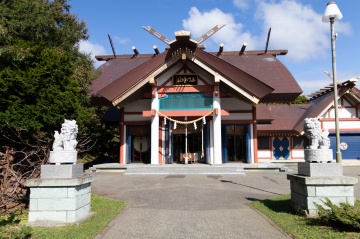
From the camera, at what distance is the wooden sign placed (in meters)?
19.3

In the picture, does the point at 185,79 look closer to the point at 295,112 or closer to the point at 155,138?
the point at 155,138

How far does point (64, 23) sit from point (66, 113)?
720 centimetres

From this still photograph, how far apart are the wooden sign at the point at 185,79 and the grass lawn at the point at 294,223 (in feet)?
39.8

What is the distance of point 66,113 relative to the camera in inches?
412

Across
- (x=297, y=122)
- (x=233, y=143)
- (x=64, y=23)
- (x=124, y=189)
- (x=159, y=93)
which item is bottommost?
(x=124, y=189)

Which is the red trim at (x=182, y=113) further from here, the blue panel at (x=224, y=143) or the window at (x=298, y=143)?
the window at (x=298, y=143)

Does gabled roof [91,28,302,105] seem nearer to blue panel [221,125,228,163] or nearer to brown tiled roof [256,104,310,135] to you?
blue panel [221,125,228,163]

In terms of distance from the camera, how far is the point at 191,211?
24.5 ft

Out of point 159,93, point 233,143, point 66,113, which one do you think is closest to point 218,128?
point 233,143

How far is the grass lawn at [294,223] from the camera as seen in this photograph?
5277 mm

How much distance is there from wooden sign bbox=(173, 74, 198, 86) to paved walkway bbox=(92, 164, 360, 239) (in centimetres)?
891

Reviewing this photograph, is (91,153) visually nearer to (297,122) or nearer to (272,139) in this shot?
(272,139)

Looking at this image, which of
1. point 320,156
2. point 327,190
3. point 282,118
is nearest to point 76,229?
point 327,190

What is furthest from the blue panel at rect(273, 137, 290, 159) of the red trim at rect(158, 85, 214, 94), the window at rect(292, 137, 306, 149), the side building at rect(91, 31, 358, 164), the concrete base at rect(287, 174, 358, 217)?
the concrete base at rect(287, 174, 358, 217)
